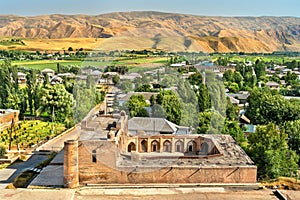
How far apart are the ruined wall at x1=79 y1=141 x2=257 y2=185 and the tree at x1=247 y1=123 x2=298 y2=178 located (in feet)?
11.3

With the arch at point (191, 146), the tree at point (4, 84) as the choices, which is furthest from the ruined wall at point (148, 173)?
the tree at point (4, 84)

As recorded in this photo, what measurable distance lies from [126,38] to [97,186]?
603 cm

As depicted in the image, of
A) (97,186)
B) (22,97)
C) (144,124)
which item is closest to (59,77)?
(22,97)

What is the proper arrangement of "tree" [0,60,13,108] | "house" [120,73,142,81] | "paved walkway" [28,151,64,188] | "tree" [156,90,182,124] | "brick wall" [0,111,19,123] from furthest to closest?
"tree" [0,60,13,108] < "brick wall" [0,111,19,123] < "paved walkway" [28,151,64,188] < "house" [120,73,142,81] < "tree" [156,90,182,124]

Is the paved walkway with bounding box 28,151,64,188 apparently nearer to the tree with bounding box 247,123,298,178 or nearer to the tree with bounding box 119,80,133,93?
the tree with bounding box 119,80,133,93

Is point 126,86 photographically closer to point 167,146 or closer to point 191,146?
point 167,146

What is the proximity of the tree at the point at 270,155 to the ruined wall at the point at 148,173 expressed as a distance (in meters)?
3.45

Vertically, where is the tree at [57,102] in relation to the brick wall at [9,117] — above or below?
above

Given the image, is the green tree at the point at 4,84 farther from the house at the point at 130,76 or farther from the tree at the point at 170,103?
the tree at the point at 170,103

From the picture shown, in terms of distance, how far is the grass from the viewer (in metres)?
25.3

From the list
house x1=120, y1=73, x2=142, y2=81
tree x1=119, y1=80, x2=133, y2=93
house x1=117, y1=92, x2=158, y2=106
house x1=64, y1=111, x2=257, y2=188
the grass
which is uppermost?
house x1=120, y1=73, x2=142, y2=81

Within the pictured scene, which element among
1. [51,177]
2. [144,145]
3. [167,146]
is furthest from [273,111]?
[51,177]

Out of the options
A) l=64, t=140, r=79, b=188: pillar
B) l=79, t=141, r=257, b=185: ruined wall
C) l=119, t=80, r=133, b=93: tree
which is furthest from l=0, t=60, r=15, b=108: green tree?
l=119, t=80, r=133, b=93: tree

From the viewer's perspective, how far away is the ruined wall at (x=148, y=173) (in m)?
14.8
